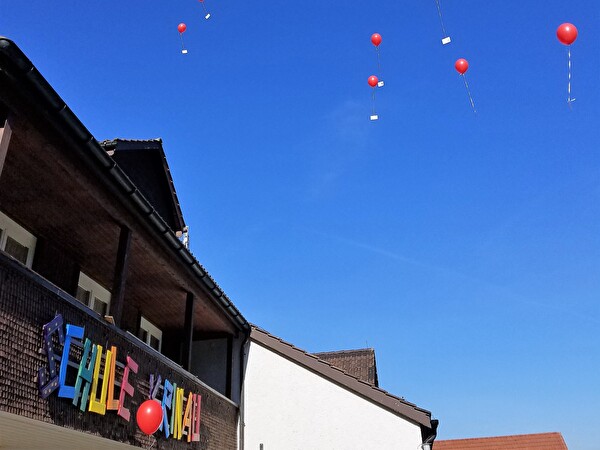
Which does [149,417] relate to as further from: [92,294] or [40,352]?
[92,294]

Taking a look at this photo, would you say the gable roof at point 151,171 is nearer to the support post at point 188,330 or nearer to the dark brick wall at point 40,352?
the support post at point 188,330

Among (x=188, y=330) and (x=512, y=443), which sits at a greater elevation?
(x=188, y=330)

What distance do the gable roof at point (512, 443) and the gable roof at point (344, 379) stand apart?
11.4 metres

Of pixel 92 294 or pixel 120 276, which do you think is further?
pixel 92 294

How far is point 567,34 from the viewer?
23.2ft

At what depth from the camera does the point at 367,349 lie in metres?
16.4

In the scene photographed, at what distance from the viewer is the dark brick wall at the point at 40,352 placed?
5043 mm

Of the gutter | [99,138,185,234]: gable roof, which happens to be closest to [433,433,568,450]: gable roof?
[99,138,185,234]: gable roof

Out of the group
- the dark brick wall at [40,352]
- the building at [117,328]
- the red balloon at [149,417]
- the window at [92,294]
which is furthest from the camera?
the window at [92,294]

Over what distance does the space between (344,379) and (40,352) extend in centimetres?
683

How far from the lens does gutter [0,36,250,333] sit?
5.10 m

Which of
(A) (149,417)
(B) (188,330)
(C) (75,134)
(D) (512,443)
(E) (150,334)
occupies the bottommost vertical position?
(A) (149,417)

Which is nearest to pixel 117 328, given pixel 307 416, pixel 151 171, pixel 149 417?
pixel 149 417

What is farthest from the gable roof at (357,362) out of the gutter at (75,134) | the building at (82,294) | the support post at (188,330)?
the gutter at (75,134)
